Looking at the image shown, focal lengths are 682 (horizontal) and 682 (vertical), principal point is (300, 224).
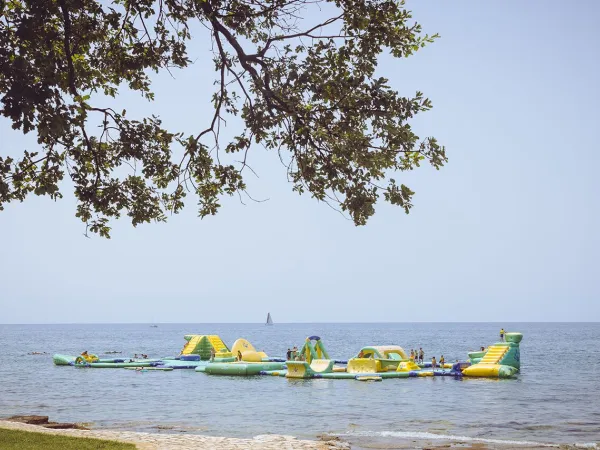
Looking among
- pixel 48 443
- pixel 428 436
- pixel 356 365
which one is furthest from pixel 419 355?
pixel 48 443

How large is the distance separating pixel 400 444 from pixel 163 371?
3689cm

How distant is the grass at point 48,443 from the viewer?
14.4m

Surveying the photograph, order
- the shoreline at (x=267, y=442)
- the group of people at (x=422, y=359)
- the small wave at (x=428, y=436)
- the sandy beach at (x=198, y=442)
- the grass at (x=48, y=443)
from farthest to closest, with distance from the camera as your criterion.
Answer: the group of people at (x=422, y=359)
the small wave at (x=428, y=436)
the shoreline at (x=267, y=442)
the sandy beach at (x=198, y=442)
the grass at (x=48, y=443)

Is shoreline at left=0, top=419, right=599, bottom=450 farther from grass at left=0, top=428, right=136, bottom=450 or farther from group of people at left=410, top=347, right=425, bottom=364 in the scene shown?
group of people at left=410, top=347, right=425, bottom=364

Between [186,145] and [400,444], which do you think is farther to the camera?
[400,444]

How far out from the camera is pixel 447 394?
37.5 m

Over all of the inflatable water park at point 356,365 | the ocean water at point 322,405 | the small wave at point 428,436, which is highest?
the inflatable water park at point 356,365

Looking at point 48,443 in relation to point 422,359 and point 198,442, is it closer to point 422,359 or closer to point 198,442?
point 198,442

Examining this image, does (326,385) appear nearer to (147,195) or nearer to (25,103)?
(147,195)

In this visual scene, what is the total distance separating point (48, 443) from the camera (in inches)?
589

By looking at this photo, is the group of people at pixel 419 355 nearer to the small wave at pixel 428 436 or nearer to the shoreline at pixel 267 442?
the small wave at pixel 428 436

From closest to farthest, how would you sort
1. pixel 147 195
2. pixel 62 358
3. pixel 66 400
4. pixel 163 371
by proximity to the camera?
pixel 147 195 → pixel 66 400 → pixel 163 371 → pixel 62 358

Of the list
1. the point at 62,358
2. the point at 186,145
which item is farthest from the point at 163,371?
the point at 186,145

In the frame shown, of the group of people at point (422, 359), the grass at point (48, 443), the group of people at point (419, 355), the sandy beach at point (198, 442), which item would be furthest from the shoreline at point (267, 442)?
the group of people at point (419, 355)
